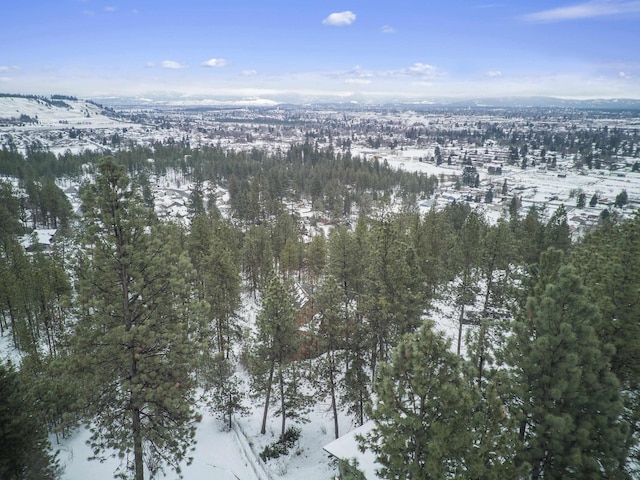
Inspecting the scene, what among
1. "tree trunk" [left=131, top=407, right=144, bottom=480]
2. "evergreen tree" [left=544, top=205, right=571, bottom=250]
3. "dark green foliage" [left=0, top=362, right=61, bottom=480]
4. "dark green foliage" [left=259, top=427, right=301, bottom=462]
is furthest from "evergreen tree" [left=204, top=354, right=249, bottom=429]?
"evergreen tree" [left=544, top=205, right=571, bottom=250]

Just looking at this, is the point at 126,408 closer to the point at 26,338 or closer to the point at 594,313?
the point at 594,313

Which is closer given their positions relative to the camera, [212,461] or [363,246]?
[212,461]

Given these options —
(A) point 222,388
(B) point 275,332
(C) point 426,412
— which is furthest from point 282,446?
(C) point 426,412

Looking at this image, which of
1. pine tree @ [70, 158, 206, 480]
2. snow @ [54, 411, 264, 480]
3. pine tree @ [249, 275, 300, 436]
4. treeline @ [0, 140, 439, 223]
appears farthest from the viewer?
treeline @ [0, 140, 439, 223]

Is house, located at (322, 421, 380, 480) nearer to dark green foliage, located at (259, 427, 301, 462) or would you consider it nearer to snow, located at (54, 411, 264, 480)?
snow, located at (54, 411, 264, 480)

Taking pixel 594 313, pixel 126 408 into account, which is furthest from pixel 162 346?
pixel 594 313

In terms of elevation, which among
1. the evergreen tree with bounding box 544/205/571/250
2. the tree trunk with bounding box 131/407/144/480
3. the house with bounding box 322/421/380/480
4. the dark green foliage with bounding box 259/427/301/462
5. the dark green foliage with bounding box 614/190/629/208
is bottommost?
the dark green foliage with bounding box 259/427/301/462

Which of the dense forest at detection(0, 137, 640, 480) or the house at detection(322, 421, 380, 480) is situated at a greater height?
the dense forest at detection(0, 137, 640, 480)
